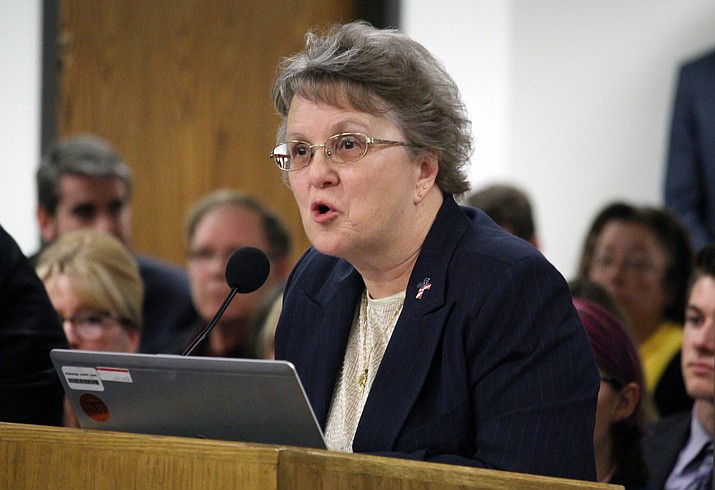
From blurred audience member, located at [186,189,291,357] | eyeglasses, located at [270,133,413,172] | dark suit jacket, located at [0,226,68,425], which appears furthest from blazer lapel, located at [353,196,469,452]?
blurred audience member, located at [186,189,291,357]

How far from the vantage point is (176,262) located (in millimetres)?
5676

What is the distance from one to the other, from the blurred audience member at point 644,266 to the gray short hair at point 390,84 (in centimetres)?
216

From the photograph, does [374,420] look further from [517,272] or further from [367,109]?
[367,109]

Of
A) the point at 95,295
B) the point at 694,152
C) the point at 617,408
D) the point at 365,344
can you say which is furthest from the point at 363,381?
the point at 694,152

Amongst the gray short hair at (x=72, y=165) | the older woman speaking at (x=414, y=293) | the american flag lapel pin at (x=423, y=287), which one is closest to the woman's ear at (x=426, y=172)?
the older woman speaking at (x=414, y=293)

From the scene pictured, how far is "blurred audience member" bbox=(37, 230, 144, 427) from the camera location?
3064 millimetres

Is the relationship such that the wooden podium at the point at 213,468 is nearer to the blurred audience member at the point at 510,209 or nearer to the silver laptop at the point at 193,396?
the silver laptop at the point at 193,396

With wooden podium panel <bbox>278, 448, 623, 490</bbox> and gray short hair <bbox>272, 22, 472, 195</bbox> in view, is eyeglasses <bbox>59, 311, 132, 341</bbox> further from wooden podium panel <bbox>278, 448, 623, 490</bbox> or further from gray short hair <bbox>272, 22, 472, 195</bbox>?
wooden podium panel <bbox>278, 448, 623, 490</bbox>

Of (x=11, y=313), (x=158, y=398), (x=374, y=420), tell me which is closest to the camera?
(x=158, y=398)

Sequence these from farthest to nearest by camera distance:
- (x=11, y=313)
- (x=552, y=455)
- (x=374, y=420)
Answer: (x=11, y=313) → (x=374, y=420) → (x=552, y=455)

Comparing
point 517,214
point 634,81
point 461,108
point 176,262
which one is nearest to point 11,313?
point 461,108

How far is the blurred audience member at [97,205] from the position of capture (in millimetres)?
4438

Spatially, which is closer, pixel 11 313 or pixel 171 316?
pixel 11 313

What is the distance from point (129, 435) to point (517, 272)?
68cm
